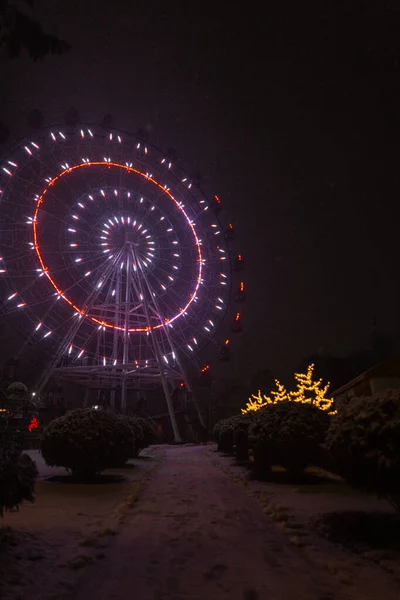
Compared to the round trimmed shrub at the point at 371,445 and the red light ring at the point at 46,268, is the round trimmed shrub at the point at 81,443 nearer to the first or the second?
the round trimmed shrub at the point at 371,445

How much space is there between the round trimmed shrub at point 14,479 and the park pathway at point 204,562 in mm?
1030

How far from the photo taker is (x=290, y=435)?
35.7ft

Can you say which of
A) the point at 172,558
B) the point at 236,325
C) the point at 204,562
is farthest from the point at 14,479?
the point at 236,325

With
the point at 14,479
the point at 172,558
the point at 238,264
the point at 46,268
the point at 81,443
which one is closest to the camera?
the point at 14,479

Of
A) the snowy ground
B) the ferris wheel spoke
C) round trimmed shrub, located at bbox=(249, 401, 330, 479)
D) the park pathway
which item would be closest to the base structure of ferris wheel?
the ferris wheel spoke

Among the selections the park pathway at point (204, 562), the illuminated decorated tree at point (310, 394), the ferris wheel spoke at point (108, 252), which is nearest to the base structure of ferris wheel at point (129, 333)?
the ferris wheel spoke at point (108, 252)

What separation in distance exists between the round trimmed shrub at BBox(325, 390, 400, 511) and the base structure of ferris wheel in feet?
97.3

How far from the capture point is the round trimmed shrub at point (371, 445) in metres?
5.34

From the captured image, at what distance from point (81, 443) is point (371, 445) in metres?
7.19

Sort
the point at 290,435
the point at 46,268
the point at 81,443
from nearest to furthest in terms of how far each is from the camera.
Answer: the point at 81,443, the point at 290,435, the point at 46,268

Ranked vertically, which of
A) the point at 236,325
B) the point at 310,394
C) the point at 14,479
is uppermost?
the point at 236,325

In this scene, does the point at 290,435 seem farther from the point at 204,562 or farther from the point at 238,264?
the point at 238,264

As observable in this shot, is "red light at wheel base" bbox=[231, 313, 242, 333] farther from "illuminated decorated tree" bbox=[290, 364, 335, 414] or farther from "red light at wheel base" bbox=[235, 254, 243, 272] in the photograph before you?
"illuminated decorated tree" bbox=[290, 364, 335, 414]

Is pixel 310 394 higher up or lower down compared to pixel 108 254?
lower down
